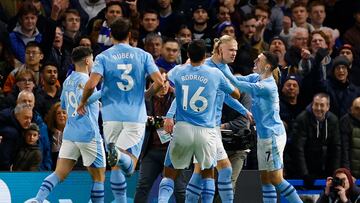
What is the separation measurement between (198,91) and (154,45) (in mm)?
4525

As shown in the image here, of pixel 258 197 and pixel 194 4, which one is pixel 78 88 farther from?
pixel 194 4

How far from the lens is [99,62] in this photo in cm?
1600

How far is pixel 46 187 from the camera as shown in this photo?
54.0 feet

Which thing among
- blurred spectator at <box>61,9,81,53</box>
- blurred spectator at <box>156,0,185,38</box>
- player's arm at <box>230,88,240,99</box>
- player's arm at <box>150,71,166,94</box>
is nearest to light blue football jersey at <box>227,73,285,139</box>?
player's arm at <box>230,88,240,99</box>

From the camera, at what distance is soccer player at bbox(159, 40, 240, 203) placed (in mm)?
16531

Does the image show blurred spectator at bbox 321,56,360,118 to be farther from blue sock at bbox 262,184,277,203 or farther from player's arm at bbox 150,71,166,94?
player's arm at bbox 150,71,166,94

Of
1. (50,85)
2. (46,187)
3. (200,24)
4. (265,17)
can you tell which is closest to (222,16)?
(200,24)

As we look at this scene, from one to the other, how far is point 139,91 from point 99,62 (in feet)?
2.06

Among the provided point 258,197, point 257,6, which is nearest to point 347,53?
point 257,6

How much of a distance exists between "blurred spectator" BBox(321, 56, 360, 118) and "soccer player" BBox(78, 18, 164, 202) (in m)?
5.83

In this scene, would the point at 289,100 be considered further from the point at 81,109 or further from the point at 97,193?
the point at 81,109

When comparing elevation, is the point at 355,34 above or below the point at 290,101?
above

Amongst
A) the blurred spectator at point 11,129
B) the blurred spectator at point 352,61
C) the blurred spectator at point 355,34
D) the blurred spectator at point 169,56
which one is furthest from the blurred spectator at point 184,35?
the blurred spectator at point 11,129

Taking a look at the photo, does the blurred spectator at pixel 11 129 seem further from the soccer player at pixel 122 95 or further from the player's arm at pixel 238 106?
the player's arm at pixel 238 106
